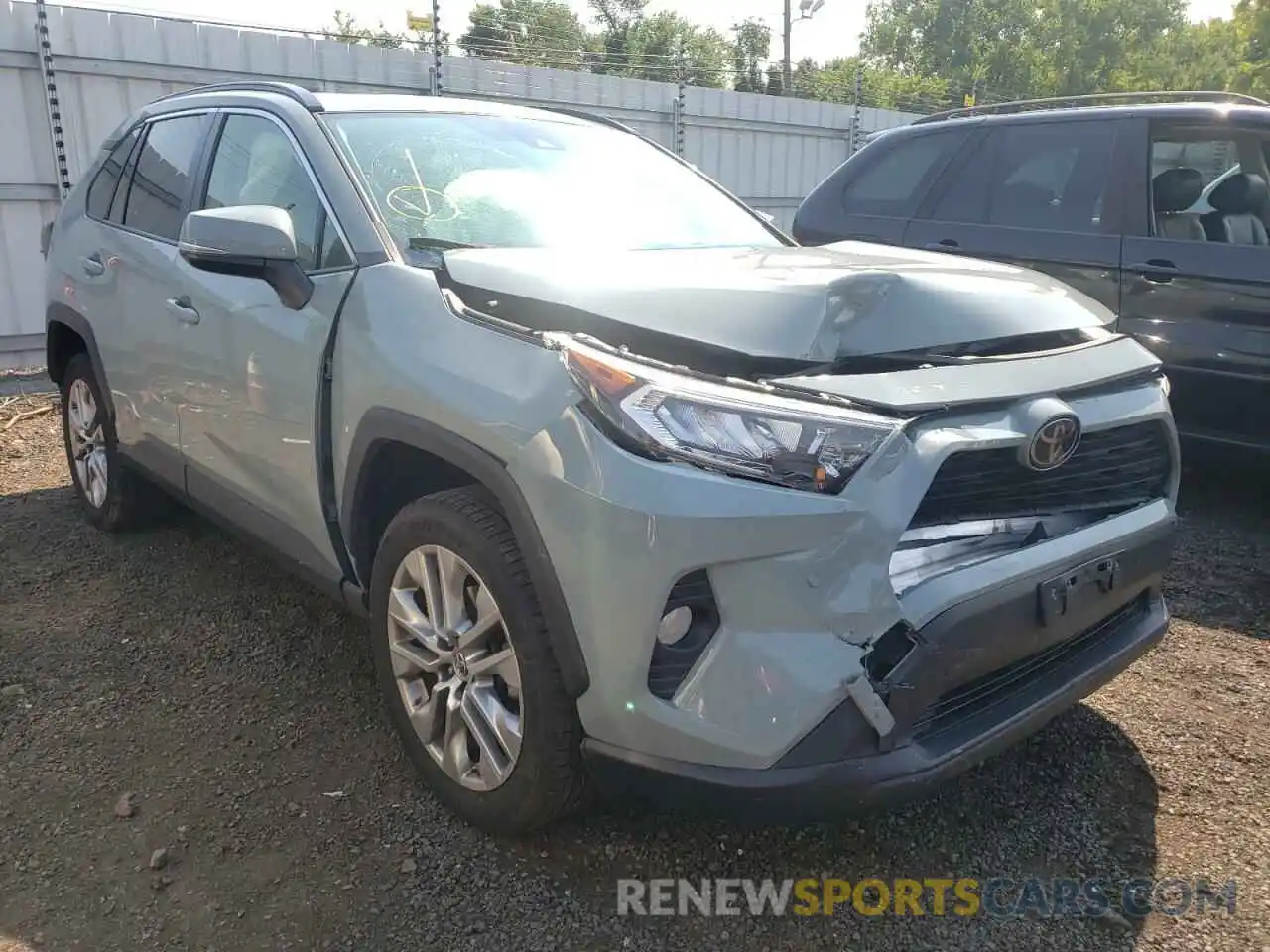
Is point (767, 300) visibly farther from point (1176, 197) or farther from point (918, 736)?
point (1176, 197)

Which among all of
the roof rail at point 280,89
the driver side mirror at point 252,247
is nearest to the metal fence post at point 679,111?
the roof rail at point 280,89

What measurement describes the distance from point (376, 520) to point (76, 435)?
261 cm

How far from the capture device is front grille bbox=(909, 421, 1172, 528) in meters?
1.97

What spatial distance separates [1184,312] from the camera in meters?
4.40

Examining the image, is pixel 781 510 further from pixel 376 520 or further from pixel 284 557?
pixel 284 557

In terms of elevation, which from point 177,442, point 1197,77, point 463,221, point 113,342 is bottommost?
point 177,442

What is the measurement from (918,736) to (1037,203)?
12.4 ft

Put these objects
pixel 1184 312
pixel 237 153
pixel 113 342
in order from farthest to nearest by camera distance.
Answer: pixel 1184 312, pixel 113 342, pixel 237 153

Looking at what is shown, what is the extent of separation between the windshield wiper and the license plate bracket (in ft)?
5.32

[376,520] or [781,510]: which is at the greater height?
[781,510]

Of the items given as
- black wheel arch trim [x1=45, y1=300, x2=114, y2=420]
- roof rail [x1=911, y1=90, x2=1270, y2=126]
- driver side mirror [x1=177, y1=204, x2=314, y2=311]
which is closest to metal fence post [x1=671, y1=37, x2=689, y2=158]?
roof rail [x1=911, y1=90, x2=1270, y2=126]

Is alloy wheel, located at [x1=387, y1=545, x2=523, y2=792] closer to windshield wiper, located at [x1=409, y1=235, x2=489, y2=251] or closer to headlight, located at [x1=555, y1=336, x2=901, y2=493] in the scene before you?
headlight, located at [x1=555, y1=336, x2=901, y2=493]

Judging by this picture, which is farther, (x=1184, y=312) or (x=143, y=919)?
(x=1184, y=312)

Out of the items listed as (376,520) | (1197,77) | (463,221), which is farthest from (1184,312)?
(1197,77)
